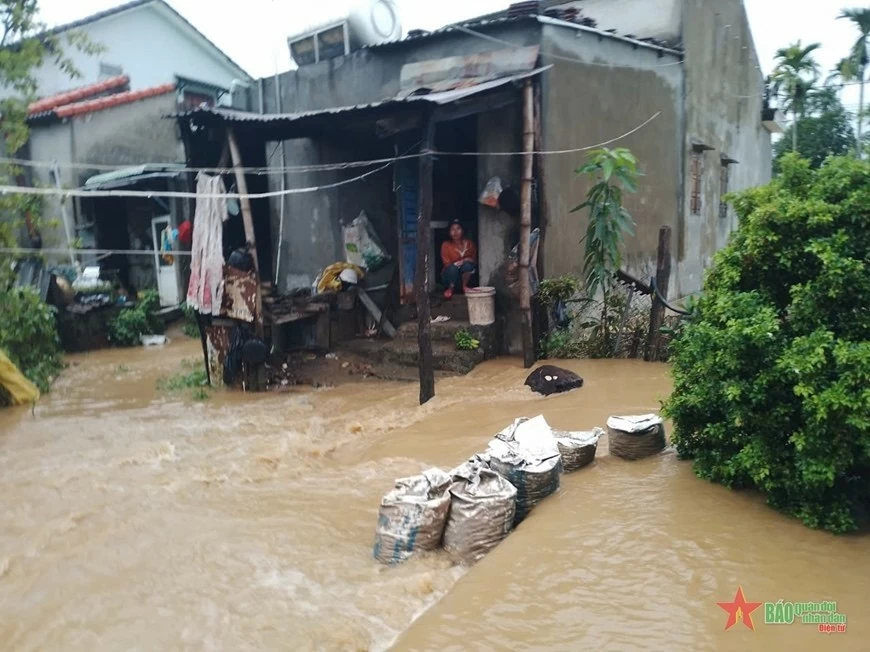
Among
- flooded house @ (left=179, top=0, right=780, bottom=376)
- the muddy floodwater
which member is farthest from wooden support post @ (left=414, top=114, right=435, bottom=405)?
the muddy floodwater

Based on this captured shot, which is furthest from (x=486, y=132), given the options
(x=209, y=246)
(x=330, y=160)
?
(x=209, y=246)

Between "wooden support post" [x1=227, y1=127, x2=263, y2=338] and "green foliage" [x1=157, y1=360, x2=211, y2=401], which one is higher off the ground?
"wooden support post" [x1=227, y1=127, x2=263, y2=338]

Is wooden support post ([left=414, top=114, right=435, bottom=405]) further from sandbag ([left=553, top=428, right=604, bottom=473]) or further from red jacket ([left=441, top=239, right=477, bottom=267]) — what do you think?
sandbag ([left=553, top=428, right=604, bottom=473])

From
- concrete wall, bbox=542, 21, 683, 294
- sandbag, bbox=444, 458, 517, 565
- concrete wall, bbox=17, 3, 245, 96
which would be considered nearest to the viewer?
sandbag, bbox=444, 458, 517, 565

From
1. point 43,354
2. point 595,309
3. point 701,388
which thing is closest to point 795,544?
point 701,388

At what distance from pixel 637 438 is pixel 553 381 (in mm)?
2844

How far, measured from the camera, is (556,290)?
9.12 meters

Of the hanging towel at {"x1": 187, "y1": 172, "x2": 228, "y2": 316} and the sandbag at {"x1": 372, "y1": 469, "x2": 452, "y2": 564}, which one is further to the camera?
the hanging towel at {"x1": 187, "y1": 172, "x2": 228, "y2": 316}

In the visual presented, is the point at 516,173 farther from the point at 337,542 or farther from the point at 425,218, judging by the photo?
the point at 337,542

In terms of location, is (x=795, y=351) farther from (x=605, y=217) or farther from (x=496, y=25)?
(x=496, y=25)

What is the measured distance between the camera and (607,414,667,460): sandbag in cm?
498

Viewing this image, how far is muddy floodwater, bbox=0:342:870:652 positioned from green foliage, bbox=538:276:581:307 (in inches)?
79.9

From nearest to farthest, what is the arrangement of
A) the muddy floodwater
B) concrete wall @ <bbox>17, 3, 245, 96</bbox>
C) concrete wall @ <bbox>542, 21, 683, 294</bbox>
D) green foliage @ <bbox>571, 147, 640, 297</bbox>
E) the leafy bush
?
1. the muddy floodwater
2. the leafy bush
3. green foliage @ <bbox>571, 147, 640, 297</bbox>
4. concrete wall @ <bbox>542, 21, 683, 294</bbox>
5. concrete wall @ <bbox>17, 3, 245, 96</bbox>

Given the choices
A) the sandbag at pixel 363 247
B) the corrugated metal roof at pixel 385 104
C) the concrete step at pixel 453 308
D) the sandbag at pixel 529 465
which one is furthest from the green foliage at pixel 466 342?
the sandbag at pixel 529 465
